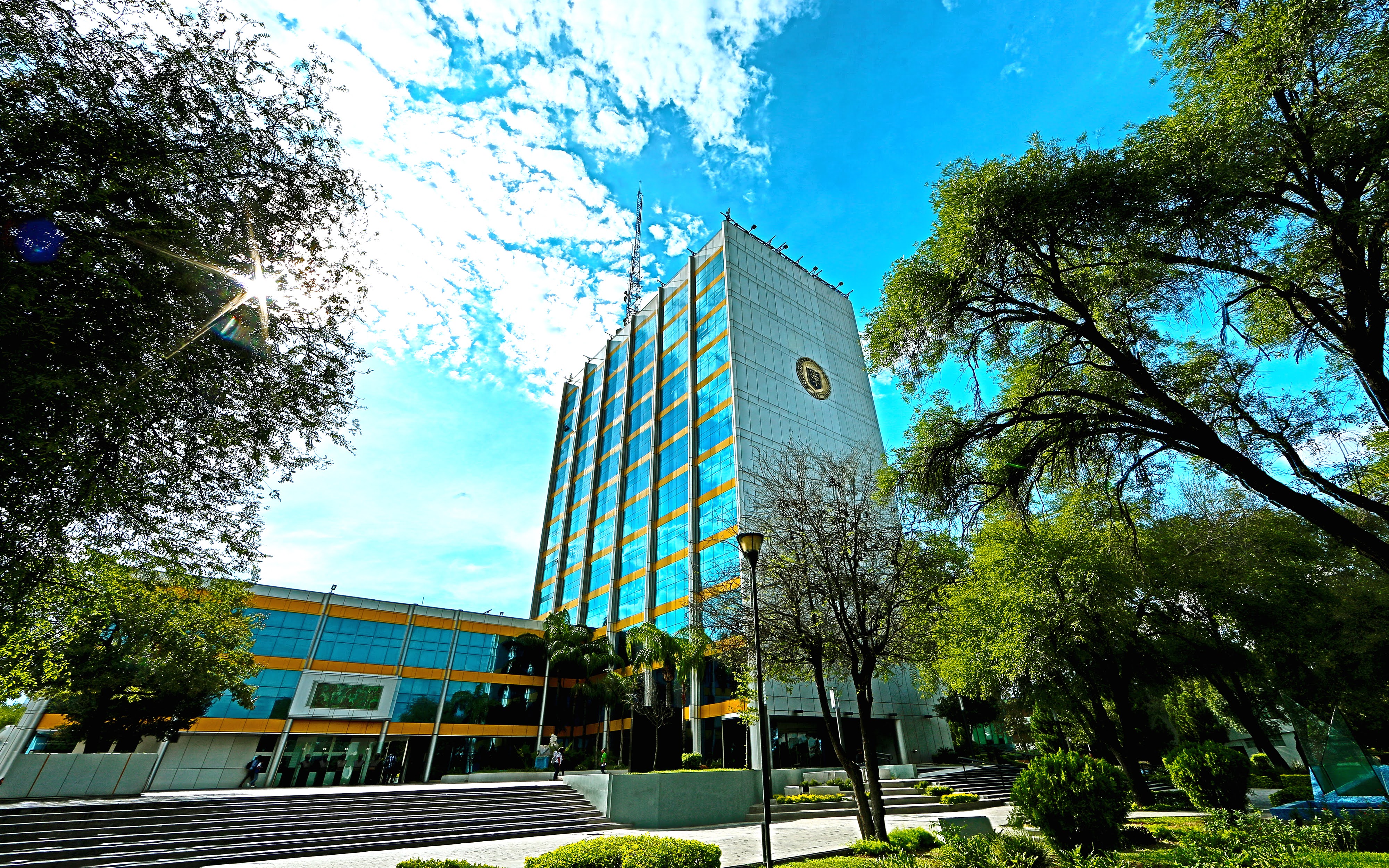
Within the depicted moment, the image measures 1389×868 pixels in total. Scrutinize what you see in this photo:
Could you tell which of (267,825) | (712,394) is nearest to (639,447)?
(712,394)

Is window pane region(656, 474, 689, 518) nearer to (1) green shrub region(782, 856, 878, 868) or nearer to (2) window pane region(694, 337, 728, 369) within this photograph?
(2) window pane region(694, 337, 728, 369)

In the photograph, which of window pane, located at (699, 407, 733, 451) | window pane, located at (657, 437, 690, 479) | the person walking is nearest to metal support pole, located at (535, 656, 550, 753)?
the person walking

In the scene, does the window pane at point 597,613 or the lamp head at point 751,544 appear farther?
the window pane at point 597,613

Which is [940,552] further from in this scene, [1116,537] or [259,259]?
[259,259]

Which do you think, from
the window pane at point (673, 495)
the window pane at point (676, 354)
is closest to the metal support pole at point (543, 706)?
the window pane at point (673, 495)

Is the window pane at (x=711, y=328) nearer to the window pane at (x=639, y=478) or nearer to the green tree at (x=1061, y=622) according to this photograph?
the window pane at (x=639, y=478)

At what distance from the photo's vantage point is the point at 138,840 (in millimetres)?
14391

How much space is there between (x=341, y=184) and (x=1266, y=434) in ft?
55.1

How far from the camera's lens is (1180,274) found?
967cm

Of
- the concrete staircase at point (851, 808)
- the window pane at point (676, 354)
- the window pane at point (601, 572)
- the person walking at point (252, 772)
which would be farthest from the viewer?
the window pane at point (676, 354)

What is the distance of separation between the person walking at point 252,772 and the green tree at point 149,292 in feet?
93.8

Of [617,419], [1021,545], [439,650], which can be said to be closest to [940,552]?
[1021,545]

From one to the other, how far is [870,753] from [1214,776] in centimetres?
832

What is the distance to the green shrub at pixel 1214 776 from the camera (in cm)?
1316
